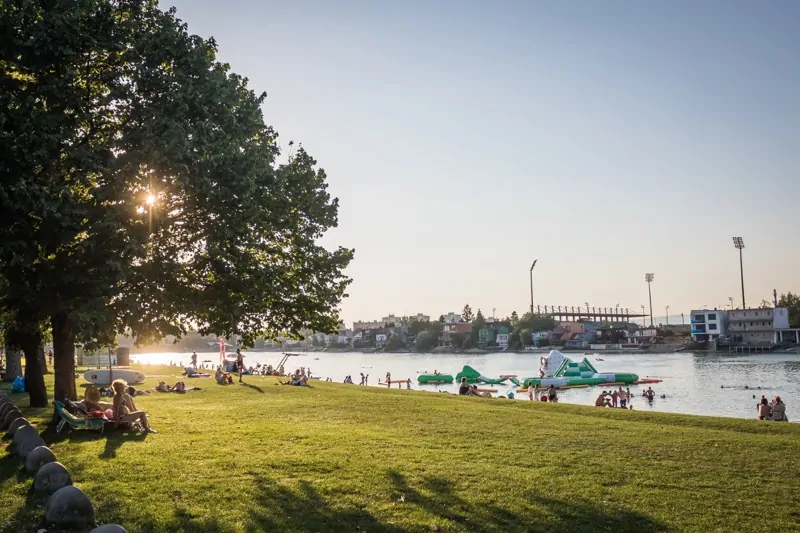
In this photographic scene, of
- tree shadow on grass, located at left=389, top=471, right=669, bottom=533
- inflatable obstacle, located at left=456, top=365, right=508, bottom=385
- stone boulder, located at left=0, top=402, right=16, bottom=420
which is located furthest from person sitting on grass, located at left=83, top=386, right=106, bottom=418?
inflatable obstacle, located at left=456, top=365, right=508, bottom=385

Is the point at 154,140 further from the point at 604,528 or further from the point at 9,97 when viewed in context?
the point at 604,528

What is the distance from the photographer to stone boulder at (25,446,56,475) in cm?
1131

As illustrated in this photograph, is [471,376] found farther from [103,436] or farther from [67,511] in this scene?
[67,511]

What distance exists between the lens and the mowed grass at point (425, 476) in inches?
377

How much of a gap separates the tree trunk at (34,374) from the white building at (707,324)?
160252mm

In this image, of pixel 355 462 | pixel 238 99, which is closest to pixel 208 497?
pixel 355 462

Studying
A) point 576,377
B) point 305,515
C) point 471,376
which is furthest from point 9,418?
point 471,376

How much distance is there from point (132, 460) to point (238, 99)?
36.4ft

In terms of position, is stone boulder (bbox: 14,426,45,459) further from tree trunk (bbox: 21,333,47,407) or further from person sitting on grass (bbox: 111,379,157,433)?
tree trunk (bbox: 21,333,47,407)

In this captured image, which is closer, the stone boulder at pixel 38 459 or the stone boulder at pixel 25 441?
the stone boulder at pixel 38 459

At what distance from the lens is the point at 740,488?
11.8 m

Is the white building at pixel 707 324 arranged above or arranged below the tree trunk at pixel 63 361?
below

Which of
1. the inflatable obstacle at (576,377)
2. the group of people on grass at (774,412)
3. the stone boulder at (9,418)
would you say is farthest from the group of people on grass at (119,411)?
the inflatable obstacle at (576,377)

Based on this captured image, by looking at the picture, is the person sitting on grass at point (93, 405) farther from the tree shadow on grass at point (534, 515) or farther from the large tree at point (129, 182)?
the tree shadow on grass at point (534, 515)
